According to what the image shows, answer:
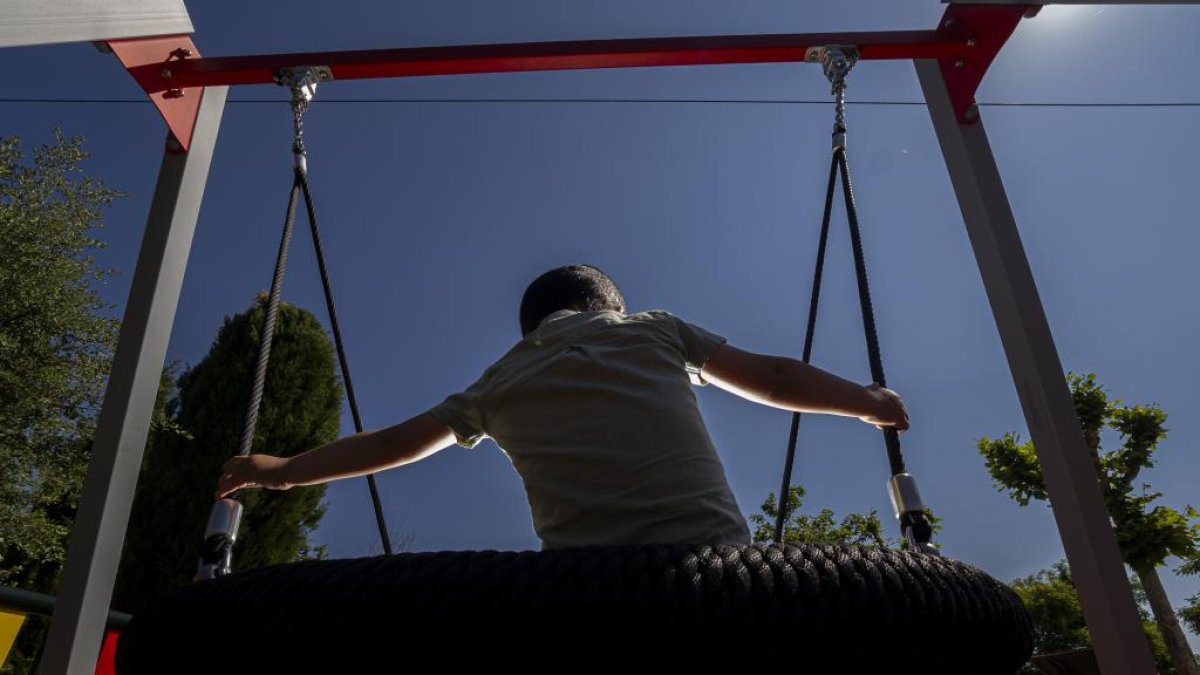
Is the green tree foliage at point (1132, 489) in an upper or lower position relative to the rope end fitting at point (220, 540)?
upper

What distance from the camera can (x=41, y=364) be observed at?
19.4 ft

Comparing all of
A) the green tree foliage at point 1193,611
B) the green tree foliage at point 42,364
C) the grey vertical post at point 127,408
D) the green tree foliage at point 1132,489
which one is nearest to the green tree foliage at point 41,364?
the green tree foliage at point 42,364

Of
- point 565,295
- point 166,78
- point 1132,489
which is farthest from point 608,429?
point 1132,489

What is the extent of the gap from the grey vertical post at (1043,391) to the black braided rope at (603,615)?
2.16ft

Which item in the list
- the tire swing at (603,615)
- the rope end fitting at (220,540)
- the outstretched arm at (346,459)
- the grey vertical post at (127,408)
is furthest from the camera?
the grey vertical post at (127,408)

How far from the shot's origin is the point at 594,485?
0.88 metres

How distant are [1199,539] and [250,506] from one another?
10.4 m

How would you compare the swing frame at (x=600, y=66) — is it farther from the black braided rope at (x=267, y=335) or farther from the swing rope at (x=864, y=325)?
the black braided rope at (x=267, y=335)

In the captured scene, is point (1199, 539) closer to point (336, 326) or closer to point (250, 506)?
point (250, 506)

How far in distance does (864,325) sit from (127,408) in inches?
48.5

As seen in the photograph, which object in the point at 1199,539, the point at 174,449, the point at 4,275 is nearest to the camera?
the point at 4,275

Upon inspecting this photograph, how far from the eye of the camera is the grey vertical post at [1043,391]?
1.14m

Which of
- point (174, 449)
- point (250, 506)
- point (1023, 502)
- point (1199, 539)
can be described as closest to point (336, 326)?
point (250, 506)

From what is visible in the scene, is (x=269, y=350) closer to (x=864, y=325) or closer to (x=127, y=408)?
(x=127, y=408)
